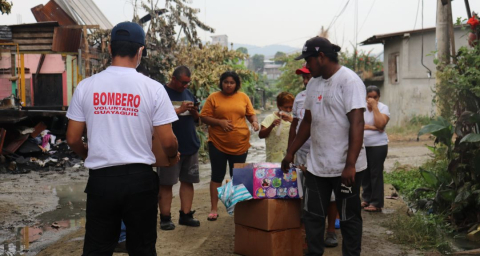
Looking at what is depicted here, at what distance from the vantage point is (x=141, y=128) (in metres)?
3.40

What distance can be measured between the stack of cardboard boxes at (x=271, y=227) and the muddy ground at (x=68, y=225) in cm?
42

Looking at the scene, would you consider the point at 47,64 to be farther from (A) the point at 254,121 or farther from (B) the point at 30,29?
(A) the point at 254,121

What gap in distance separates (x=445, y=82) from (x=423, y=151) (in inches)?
325

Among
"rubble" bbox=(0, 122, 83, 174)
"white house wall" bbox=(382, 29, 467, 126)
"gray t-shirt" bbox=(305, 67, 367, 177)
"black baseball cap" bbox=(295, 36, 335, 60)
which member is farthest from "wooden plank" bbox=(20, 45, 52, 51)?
"gray t-shirt" bbox=(305, 67, 367, 177)

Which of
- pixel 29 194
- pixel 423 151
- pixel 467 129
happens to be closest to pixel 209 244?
pixel 467 129

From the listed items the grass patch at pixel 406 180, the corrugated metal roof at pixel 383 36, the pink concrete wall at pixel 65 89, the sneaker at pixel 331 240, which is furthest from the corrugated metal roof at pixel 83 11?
the sneaker at pixel 331 240

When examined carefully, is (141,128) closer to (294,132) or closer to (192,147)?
(294,132)

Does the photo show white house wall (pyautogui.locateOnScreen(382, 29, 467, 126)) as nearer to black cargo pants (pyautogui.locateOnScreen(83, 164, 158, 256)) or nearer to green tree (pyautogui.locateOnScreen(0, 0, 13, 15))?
green tree (pyautogui.locateOnScreen(0, 0, 13, 15))

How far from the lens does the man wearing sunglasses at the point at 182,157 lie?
6227mm

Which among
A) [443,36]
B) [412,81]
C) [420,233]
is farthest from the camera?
[412,81]

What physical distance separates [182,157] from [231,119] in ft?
2.36

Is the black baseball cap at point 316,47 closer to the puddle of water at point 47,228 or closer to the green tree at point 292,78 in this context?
the puddle of water at point 47,228

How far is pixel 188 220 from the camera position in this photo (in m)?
6.44

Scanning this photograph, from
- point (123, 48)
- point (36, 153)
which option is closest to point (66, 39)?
point (36, 153)
